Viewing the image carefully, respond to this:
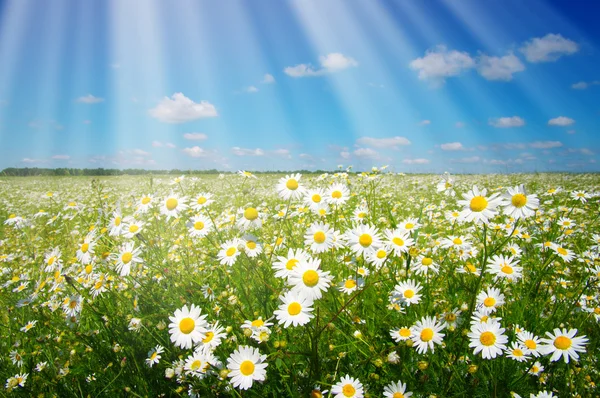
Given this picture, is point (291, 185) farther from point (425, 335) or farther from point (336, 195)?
point (425, 335)

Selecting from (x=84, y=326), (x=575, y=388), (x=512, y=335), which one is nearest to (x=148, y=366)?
(x=84, y=326)

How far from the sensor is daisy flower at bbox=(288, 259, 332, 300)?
1.58 meters

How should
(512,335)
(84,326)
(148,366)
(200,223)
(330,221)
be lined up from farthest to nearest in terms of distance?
1. (330,221)
2. (84,326)
3. (200,223)
4. (148,366)
5. (512,335)

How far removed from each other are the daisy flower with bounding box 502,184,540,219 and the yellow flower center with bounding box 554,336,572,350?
0.66 m

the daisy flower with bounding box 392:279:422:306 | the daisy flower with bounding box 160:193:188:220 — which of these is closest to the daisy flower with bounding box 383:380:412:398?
the daisy flower with bounding box 392:279:422:306

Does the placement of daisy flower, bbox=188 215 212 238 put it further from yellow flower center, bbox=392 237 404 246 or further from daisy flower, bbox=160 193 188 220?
yellow flower center, bbox=392 237 404 246

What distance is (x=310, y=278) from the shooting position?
63.3 inches

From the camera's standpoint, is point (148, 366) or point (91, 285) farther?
point (91, 285)

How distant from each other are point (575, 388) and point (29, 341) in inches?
153

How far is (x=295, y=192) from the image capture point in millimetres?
2344

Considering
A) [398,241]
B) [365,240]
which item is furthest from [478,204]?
[365,240]

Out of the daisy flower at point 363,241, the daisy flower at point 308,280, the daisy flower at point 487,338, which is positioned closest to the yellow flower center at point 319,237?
the daisy flower at point 363,241

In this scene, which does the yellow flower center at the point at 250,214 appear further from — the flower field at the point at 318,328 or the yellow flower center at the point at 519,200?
the yellow flower center at the point at 519,200

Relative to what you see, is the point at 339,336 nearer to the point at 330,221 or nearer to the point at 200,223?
the point at 200,223
